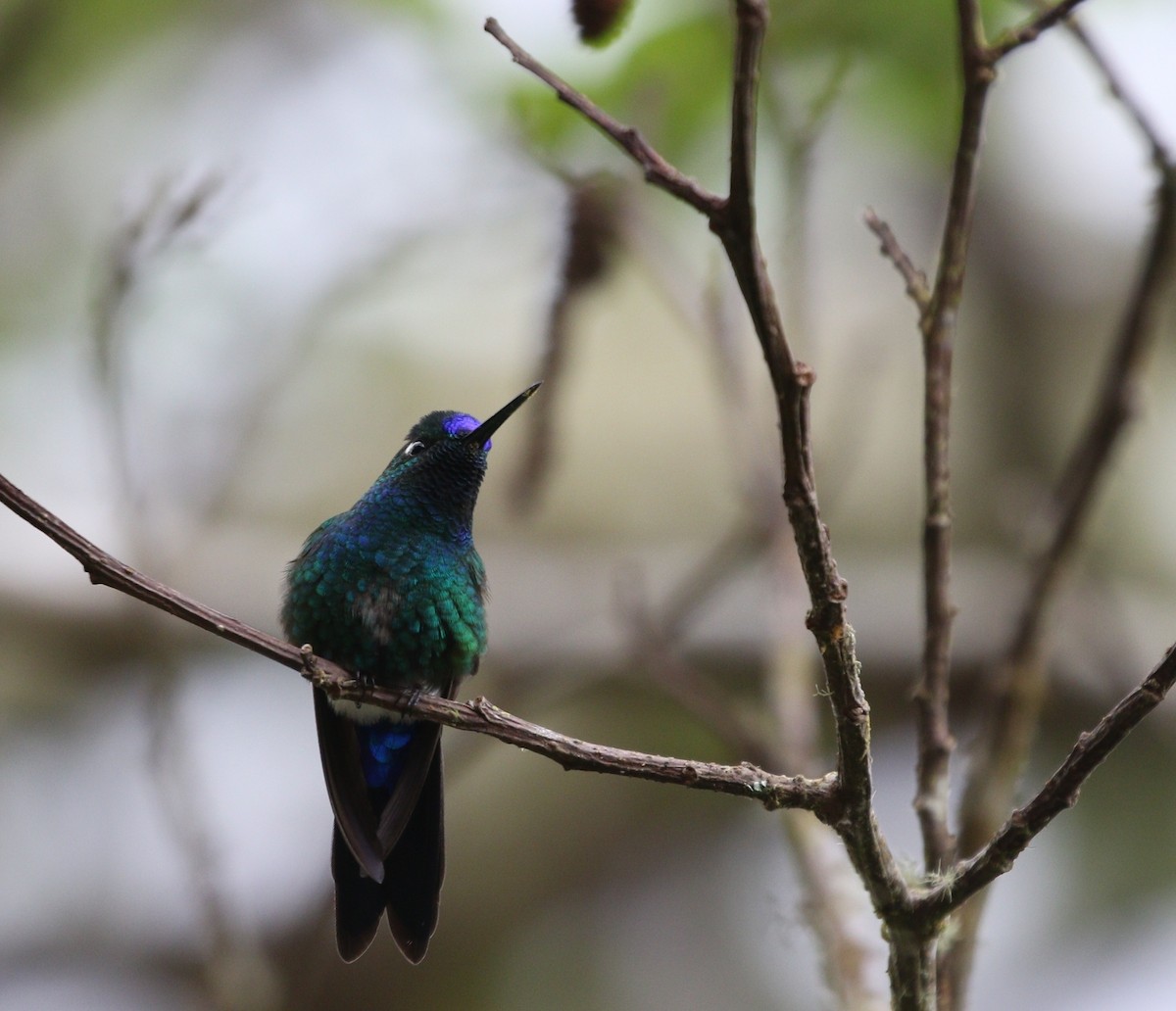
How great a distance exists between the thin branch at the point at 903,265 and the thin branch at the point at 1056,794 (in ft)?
2.91

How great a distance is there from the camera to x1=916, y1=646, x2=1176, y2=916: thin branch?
148cm

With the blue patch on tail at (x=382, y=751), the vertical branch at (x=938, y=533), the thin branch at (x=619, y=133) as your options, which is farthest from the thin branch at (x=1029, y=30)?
the blue patch on tail at (x=382, y=751)

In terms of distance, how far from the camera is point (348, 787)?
2814mm

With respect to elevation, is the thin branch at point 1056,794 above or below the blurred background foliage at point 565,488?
below

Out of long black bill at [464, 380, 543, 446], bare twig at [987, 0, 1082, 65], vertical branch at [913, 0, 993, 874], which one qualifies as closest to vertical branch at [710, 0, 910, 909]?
vertical branch at [913, 0, 993, 874]

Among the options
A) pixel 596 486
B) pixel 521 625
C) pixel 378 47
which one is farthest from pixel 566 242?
pixel 596 486

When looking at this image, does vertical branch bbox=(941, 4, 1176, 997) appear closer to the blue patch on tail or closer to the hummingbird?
the hummingbird

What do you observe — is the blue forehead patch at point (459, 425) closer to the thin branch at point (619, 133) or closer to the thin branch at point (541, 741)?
the thin branch at point (541, 741)

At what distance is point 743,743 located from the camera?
10.0 ft

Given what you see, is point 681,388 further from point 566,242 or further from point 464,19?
point 566,242

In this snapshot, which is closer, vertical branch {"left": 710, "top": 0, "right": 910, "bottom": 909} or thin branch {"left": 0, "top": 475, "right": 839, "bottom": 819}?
vertical branch {"left": 710, "top": 0, "right": 910, "bottom": 909}

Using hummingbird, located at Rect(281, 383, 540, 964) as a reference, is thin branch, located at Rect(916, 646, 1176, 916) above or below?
below

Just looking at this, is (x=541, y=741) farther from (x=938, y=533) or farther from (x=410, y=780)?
(x=410, y=780)

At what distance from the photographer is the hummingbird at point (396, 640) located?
2744mm
